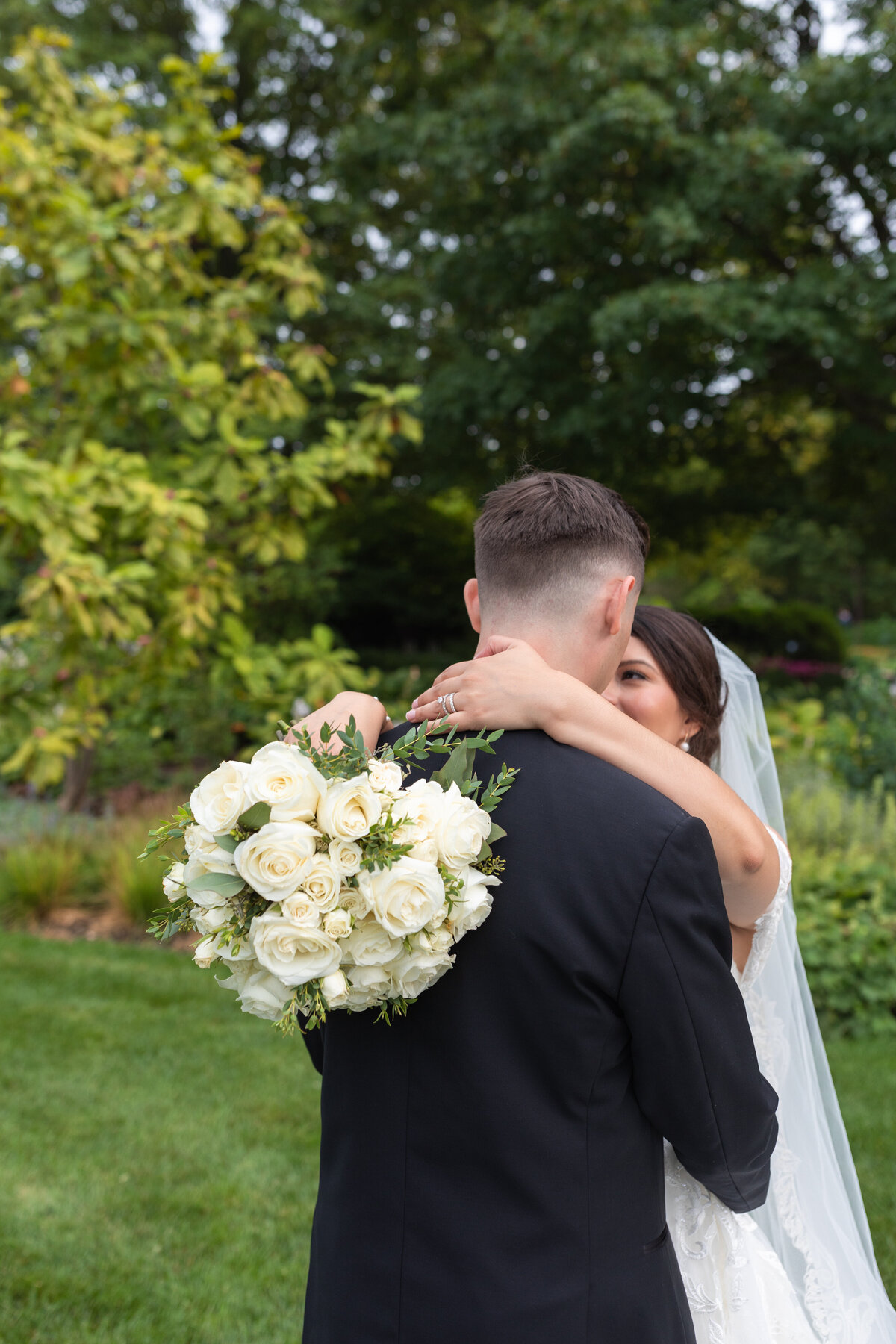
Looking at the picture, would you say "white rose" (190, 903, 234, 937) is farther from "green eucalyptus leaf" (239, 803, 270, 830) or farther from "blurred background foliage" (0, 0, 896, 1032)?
"blurred background foliage" (0, 0, 896, 1032)

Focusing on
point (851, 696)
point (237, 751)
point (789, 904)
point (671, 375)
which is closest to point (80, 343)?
point (237, 751)

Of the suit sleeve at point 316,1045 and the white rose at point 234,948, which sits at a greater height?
the white rose at point 234,948

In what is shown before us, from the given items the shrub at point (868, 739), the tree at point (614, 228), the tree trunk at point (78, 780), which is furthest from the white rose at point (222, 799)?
the tree at point (614, 228)

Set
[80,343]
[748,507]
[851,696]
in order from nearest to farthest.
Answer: [80,343], [851,696], [748,507]

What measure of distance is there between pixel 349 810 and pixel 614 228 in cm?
1079

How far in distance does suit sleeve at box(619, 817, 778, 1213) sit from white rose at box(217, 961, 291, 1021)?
0.47m

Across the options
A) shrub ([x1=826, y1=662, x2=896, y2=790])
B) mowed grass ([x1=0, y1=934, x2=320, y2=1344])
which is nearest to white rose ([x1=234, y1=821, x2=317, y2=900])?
mowed grass ([x1=0, y1=934, x2=320, y2=1344])

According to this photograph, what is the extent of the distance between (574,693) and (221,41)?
52.5 ft

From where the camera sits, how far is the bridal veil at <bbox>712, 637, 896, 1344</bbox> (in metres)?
2.15

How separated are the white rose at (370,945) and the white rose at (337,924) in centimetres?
4

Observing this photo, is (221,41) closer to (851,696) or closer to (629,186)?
(629,186)

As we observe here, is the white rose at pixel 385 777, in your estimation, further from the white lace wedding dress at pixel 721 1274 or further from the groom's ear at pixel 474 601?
the white lace wedding dress at pixel 721 1274

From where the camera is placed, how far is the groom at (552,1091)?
1283 mm

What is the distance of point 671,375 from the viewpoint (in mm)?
10344
